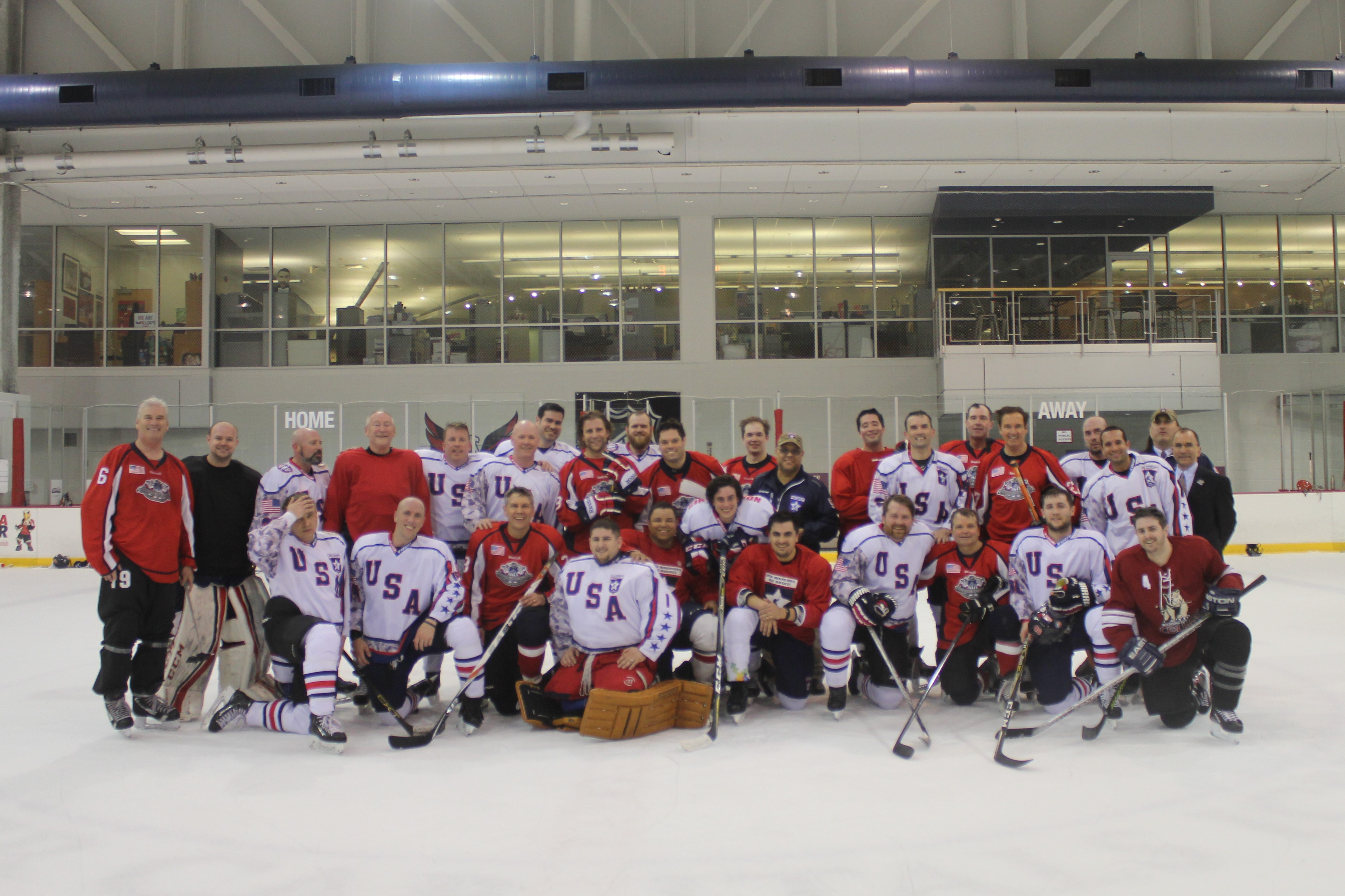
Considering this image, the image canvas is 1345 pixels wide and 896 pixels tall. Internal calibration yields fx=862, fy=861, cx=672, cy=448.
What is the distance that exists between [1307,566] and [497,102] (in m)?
10.2

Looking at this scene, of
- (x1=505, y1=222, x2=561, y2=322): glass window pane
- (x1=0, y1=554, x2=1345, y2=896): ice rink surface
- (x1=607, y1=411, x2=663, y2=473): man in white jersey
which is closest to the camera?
(x1=0, y1=554, x2=1345, y2=896): ice rink surface

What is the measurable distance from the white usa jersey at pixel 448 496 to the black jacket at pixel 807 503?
1634 millimetres

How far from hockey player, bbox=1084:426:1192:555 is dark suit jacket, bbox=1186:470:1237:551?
0.14 meters

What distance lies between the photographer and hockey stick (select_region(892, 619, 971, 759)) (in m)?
3.48

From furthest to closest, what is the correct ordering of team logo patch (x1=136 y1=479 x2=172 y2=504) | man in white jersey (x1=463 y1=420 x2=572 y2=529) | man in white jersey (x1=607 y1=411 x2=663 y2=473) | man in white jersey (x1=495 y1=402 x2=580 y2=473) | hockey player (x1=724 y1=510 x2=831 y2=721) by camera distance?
man in white jersey (x1=495 y1=402 x2=580 y2=473), man in white jersey (x1=607 y1=411 x2=663 y2=473), man in white jersey (x1=463 y1=420 x2=572 y2=529), hockey player (x1=724 y1=510 x2=831 y2=721), team logo patch (x1=136 y1=479 x2=172 y2=504)

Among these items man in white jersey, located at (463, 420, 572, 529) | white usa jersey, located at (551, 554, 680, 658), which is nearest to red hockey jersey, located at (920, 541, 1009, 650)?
white usa jersey, located at (551, 554, 680, 658)

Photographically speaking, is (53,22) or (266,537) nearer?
(266,537)

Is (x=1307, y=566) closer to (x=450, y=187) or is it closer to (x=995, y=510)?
(x=995, y=510)

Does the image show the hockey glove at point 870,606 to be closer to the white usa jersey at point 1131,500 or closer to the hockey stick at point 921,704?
the hockey stick at point 921,704

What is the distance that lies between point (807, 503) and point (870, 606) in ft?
2.70

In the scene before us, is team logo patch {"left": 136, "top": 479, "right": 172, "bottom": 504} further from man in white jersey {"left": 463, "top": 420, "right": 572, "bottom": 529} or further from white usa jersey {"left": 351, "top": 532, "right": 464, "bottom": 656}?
man in white jersey {"left": 463, "top": 420, "right": 572, "bottom": 529}

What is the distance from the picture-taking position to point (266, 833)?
2.77 metres

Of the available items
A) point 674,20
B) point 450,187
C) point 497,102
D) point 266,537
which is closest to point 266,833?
point 266,537

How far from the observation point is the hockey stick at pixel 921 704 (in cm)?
348
